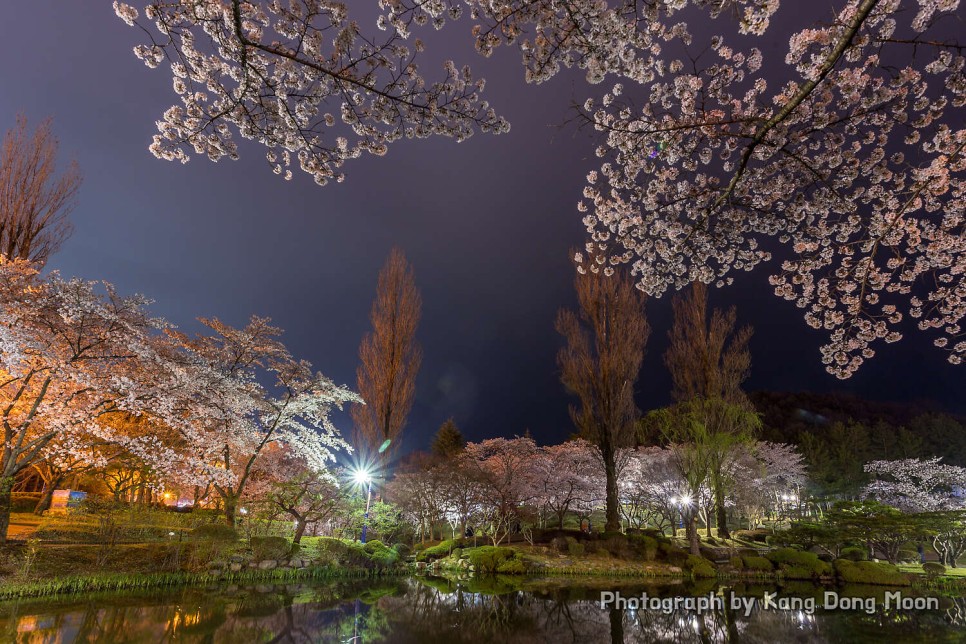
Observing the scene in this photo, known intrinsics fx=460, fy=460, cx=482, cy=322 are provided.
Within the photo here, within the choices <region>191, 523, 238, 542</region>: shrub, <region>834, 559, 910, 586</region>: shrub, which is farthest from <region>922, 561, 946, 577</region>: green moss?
<region>191, 523, 238, 542</region>: shrub

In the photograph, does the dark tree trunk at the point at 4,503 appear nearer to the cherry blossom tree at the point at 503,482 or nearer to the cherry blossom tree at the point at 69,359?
the cherry blossom tree at the point at 69,359

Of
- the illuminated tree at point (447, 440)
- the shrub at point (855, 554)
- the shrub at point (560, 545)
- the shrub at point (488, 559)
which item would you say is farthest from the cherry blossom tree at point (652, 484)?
the illuminated tree at point (447, 440)

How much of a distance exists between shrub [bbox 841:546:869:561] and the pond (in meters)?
5.56

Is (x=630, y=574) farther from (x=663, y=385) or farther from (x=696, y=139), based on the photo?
(x=663, y=385)

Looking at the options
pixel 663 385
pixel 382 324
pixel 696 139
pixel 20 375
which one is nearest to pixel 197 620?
pixel 20 375

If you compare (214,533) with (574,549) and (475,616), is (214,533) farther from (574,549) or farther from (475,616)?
(574,549)

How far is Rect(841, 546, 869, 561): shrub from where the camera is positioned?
18141mm

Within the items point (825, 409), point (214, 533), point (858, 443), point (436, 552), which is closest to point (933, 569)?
point (436, 552)

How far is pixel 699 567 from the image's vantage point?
16.6m

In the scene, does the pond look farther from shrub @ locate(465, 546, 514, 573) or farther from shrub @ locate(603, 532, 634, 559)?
shrub @ locate(603, 532, 634, 559)

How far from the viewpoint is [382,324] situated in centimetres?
2392

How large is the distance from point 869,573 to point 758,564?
328 cm

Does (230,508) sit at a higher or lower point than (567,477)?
lower

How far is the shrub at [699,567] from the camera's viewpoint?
1653 centimetres
